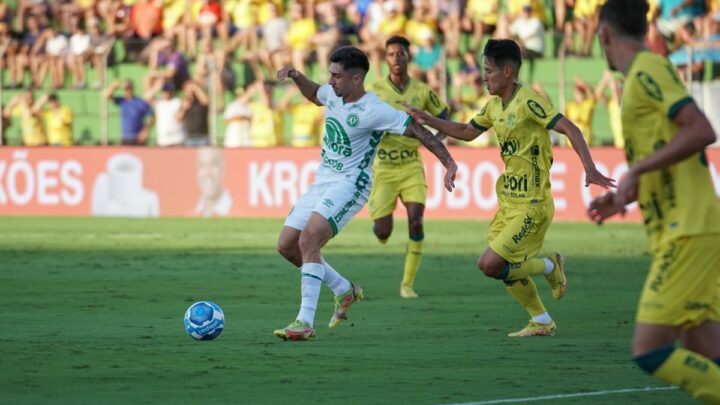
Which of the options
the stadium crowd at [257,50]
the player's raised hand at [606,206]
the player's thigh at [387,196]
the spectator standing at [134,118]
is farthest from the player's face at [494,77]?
the spectator standing at [134,118]

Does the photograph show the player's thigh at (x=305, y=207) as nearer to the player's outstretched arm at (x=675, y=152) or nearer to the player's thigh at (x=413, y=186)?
the player's thigh at (x=413, y=186)

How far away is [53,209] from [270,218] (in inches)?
170

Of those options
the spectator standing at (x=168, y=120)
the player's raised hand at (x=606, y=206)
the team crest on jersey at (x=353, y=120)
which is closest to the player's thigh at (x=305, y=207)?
the team crest on jersey at (x=353, y=120)

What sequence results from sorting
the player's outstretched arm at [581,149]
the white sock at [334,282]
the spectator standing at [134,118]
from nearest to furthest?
the player's outstretched arm at [581,149] < the white sock at [334,282] < the spectator standing at [134,118]

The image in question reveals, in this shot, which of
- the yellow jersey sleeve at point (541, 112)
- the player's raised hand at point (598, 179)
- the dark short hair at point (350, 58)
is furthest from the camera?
the dark short hair at point (350, 58)

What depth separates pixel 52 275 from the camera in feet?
57.1

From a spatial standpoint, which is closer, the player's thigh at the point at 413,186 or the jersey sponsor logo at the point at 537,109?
the jersey sponsor logo at the point at 537,109

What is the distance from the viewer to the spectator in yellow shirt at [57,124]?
29484 millimetres

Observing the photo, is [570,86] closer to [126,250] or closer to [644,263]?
[644,263]

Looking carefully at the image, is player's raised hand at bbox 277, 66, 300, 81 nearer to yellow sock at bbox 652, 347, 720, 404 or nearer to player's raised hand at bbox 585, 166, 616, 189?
player's raised hand at bbox 585, 166, 616, 189

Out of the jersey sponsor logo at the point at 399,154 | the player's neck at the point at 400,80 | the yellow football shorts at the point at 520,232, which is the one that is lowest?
the yellow football shorts at the point at 520,232

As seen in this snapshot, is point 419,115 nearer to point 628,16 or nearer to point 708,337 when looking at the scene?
point 628,16

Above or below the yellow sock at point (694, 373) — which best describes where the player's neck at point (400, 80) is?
above

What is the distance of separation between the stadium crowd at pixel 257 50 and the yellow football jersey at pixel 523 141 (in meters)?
14.9
